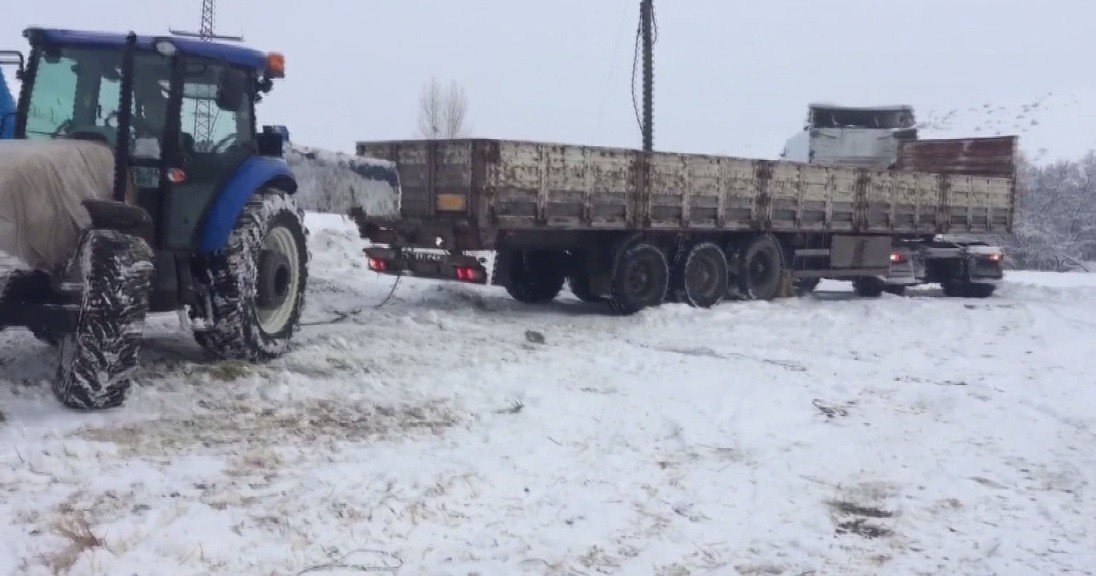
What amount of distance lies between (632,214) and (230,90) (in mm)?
6843

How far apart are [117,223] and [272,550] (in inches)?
104

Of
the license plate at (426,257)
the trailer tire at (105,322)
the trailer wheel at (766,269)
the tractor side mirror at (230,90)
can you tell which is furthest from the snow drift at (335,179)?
the trailer wheel at (766,269)

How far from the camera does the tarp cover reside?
5.64 metres

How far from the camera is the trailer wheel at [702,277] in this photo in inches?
553

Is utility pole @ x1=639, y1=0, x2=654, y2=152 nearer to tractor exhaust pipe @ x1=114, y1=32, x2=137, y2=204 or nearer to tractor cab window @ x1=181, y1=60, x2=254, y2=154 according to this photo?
tractor cab window @ x1=181, y1=60, x2=254, y2=154

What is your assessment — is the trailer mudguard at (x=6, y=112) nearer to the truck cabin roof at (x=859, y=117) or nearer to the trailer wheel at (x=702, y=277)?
the trailer wheel at (x=702, y=277)

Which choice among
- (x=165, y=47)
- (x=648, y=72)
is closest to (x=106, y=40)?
(x=165, y=47)

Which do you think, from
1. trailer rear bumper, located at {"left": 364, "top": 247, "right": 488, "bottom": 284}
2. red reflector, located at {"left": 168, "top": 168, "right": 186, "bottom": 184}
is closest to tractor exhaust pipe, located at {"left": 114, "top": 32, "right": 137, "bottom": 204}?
red reflector, located at {"left": 168, "top": 168, "right": 186, "bottom": 184}

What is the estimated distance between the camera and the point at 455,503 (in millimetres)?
4984

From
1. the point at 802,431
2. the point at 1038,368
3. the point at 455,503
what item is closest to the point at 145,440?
the point at 455,503

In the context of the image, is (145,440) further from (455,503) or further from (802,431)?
(802,431)

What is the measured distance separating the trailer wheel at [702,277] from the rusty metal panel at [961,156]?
292 inches

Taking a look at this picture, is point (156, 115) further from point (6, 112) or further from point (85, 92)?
point (6, 112)

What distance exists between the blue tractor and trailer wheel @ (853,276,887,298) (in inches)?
501
